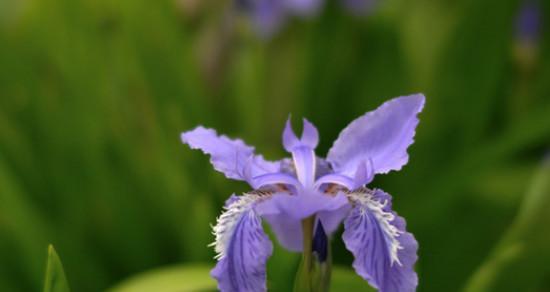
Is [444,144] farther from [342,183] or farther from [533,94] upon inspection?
[342,183]

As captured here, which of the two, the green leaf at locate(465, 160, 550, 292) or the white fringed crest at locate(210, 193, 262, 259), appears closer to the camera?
the white fringed crest at locate(210, 193, 262, 259)

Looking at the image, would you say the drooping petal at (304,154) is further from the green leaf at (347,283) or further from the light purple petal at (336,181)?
the green leaf at (347,283)

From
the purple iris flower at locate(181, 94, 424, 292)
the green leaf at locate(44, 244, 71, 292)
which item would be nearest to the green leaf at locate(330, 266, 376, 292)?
the purple iris flower at locate(181, 94, 424, 292)

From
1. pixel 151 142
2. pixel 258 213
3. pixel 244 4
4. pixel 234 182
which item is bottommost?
pixel 258 213

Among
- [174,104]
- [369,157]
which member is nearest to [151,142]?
[174,104]

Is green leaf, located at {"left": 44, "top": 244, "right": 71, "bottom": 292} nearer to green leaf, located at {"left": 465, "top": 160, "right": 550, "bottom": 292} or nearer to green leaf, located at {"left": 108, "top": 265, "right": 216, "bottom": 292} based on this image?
green leaf, located at {"left": 108, "top": 265, "right": 216, "bottom": 292}

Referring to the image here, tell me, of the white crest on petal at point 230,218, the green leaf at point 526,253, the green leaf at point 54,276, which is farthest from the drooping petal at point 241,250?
the green leaf at point 526,253
